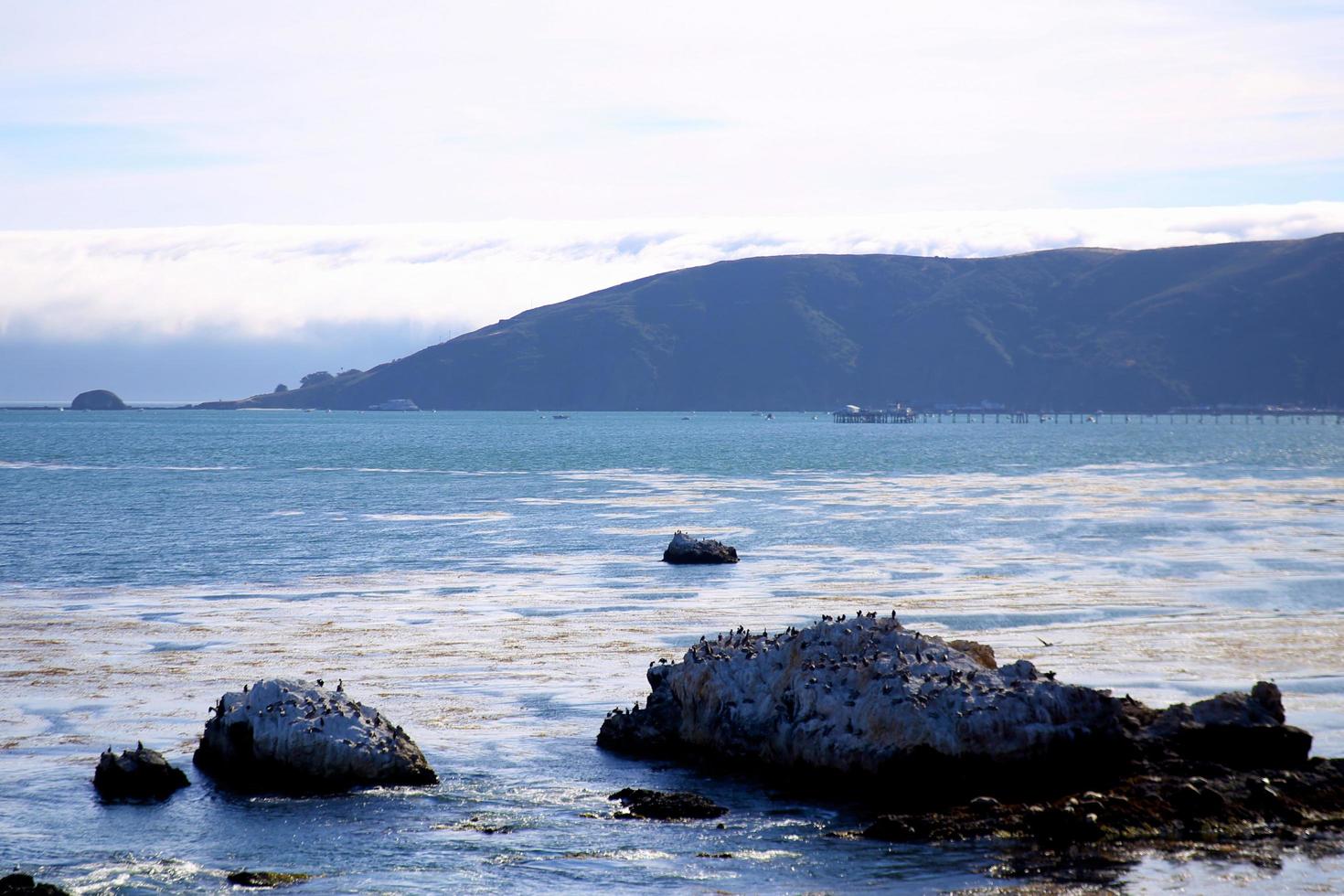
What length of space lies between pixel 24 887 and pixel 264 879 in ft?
6.99

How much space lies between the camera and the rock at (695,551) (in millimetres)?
42656

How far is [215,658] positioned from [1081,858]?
55.6 ft

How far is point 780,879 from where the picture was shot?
13961 millimetres

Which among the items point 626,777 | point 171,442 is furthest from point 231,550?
point 171,442

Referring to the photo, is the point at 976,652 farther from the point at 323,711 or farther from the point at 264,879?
the point at 264,879

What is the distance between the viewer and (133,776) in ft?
55.6

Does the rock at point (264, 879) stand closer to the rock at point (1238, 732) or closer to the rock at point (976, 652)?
the rock at point (976, 652)

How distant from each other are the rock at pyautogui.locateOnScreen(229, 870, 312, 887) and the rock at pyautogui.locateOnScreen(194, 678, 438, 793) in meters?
3.39

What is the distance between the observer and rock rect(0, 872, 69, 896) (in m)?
13.2

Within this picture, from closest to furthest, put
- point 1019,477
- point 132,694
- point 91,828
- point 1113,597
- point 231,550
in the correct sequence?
point 91,828, point 132,694, point 1113,597, point 231,550, point 1019,477

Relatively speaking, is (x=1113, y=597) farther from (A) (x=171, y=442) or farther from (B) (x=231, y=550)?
(A) (x=171, y=442)

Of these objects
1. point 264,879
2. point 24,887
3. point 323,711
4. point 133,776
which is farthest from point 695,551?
point 24,887

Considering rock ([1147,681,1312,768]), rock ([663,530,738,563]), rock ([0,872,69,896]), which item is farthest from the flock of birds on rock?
rock ([663,530,738,563])

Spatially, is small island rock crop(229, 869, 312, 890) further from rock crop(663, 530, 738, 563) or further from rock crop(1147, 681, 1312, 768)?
rock crop(663, 530, 738, 563)
